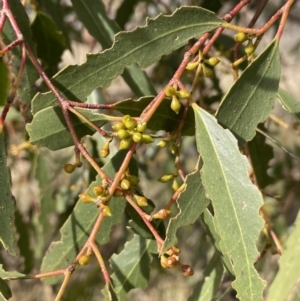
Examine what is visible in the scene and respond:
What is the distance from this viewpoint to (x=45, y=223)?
1.83m

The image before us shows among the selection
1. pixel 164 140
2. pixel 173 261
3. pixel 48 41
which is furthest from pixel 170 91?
pixel 48 41

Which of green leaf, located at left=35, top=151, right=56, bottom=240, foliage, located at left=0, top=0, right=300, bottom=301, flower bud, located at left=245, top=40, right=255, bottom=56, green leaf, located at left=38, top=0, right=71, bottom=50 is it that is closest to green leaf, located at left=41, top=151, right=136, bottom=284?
foliage, located at left=0, top=0, right=300, bottom=301

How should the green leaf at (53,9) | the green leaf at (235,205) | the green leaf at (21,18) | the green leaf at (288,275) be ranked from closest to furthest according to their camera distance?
1. the green leaf at (288,275)
2. the green leaf at (235,205)
3. the green leaf at (21,18)
4. the green leaf at (53,9)

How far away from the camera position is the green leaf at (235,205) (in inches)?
31.3

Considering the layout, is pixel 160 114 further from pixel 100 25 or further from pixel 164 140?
pixel 100 25

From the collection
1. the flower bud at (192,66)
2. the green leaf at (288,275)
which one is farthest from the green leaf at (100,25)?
the green leaf at (288,275)

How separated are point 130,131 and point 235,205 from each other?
0.61 feet

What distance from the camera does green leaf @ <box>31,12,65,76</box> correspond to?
1264 mm

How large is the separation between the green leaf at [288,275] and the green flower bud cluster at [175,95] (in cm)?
26

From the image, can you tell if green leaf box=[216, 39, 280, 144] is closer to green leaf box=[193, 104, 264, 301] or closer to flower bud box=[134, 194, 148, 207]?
green leaf box=[193, 104, 264, 301]

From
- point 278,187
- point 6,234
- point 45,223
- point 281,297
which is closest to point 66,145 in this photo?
point 6,234

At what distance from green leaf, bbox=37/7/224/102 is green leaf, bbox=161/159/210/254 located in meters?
0.20

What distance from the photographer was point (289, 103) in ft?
3.21

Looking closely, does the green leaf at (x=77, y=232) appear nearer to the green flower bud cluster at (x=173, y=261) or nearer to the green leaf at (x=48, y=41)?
the green flower bud cluster at (x=173, y=261)
